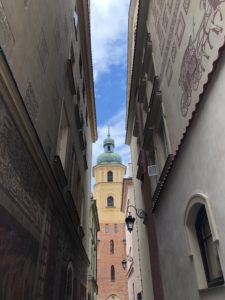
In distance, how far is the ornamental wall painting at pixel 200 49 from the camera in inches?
201

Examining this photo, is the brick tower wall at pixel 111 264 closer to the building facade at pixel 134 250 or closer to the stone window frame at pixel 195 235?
the building facade at pixel 134 250

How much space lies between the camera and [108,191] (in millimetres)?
63688

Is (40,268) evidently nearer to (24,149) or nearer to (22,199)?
(22,199)

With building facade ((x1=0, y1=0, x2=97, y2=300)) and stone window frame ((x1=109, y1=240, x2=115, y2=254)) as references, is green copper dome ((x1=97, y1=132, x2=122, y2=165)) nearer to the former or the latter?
stone window frame ((x1=109, y1=240, x2=115, y2=254))

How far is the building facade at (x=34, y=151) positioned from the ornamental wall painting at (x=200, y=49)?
10.6ft

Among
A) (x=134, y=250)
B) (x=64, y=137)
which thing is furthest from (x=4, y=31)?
(x=134, y=250)

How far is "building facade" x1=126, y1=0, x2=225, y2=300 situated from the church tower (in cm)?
4610

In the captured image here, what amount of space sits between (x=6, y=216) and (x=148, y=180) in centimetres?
787

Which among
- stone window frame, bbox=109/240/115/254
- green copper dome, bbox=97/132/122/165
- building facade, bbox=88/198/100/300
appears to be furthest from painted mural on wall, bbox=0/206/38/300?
green copper dome, bbox=97/132/122/165

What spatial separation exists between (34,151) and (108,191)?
58.5 m

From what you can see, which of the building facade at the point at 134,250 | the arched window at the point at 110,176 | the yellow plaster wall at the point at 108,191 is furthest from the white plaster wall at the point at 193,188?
the arched window at the point at 110,176

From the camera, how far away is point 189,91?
21.2 ft

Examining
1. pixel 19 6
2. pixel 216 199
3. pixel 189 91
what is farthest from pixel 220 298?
pixel 19 6

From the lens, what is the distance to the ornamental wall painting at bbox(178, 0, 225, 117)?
510 cm
